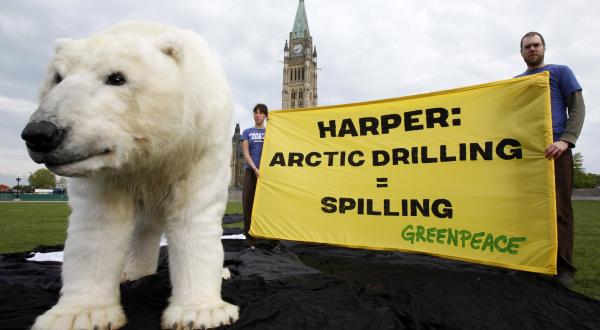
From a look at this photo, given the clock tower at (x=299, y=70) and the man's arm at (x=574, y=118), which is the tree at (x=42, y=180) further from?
the man's arm at (x=574, y=118)

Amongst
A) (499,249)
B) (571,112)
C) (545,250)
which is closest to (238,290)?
(499,249)

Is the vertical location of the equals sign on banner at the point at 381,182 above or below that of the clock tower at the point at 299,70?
below

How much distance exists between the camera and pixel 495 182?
123 inches

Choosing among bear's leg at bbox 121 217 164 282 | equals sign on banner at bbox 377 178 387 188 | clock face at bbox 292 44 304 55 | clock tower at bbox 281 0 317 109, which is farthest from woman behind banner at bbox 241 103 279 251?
clock face at bbox 292 44 304 55

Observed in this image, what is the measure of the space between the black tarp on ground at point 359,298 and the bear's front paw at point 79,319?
0.65ft

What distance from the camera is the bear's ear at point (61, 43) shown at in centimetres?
141

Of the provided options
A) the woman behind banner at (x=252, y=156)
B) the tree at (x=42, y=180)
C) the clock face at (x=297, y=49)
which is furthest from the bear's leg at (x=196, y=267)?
the tree at (x=42, y=180)

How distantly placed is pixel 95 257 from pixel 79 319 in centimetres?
27

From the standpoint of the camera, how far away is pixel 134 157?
1.33 m

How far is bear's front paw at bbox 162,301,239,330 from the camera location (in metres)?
1.52

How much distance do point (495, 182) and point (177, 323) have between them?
3024 mm

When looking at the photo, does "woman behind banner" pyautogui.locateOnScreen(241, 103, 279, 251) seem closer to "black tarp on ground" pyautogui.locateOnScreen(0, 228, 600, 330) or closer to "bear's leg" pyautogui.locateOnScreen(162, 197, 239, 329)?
"black tarp on ground" pyautogui.locateOnScreen(0, 228, 600, 330)

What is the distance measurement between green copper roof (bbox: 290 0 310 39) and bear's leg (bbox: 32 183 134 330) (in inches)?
3053

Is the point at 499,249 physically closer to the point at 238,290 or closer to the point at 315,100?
the point at 238,290
